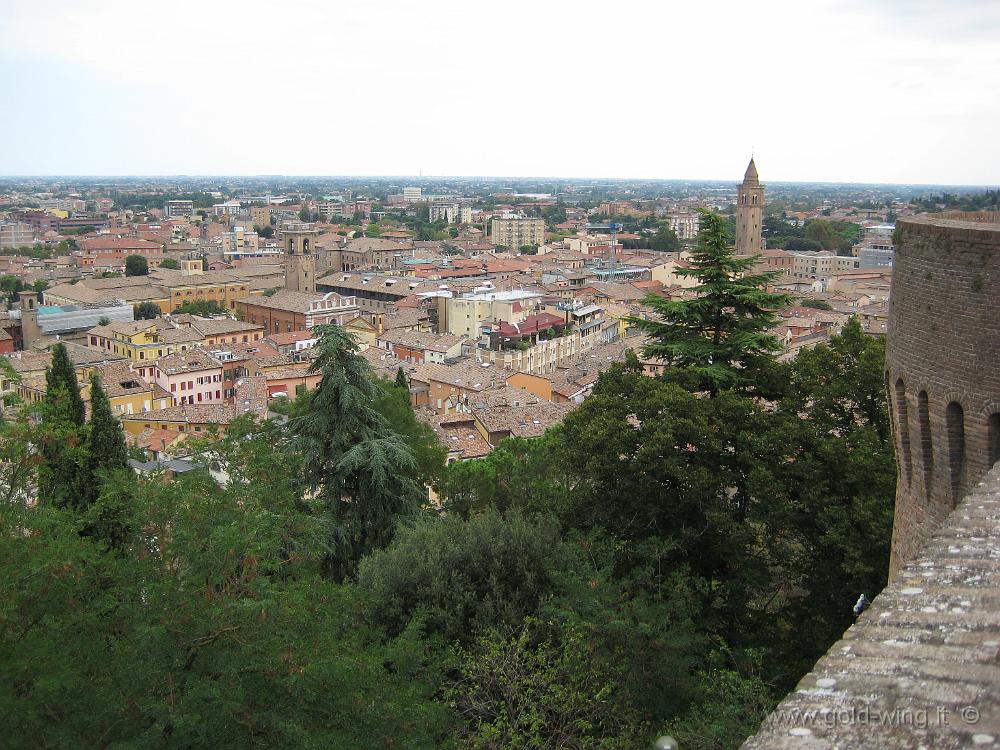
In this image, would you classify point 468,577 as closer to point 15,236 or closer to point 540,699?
point 540,699

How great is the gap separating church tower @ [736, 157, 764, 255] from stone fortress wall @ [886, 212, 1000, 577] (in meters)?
83.3

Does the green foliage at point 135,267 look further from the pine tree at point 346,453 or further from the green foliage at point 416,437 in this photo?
the pine tree at point 346,453

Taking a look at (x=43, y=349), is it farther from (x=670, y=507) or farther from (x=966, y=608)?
(x=966, y=608)

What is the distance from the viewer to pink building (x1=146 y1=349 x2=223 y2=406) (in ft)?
148

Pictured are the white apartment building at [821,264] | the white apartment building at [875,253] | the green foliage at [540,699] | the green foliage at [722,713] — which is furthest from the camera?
the white apartment building at [875,253]

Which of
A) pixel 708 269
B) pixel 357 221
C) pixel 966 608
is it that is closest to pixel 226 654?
pixel 966 608

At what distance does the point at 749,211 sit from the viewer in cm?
8950

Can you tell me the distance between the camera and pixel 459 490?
22.7 m

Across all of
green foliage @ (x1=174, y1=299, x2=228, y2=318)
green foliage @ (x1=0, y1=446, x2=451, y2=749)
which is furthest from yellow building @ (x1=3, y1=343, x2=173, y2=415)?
green foliage @ (x1=0, y1=446, x2=451, y2=749)

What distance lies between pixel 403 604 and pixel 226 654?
16.4ft

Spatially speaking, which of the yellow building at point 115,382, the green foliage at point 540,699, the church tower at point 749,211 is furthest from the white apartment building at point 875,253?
the green foliage at point 540,699

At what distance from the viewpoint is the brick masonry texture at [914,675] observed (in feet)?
10.4
